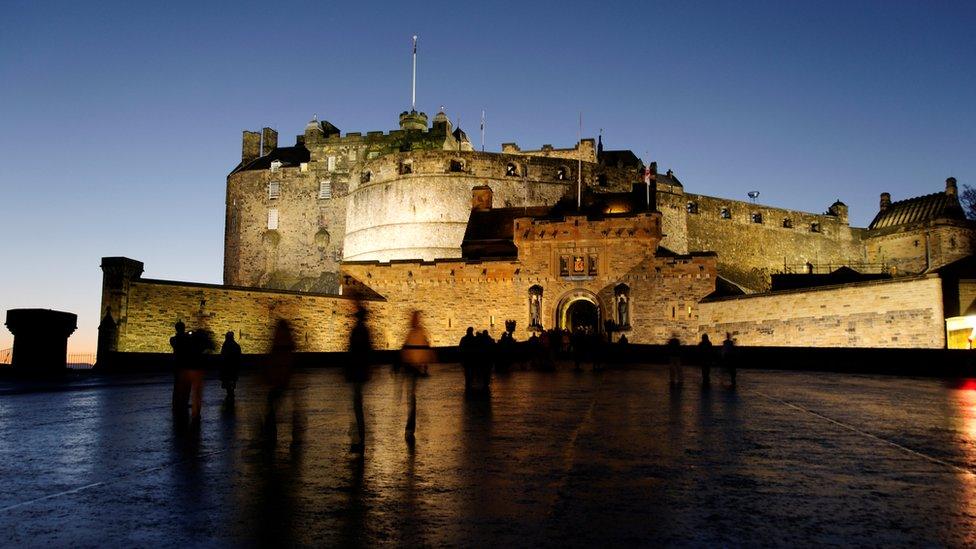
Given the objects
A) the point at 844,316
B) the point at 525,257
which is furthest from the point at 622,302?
the point at 844,316

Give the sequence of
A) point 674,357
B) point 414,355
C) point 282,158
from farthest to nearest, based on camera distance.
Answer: point 282,158 → point 674,357 → point 414,355

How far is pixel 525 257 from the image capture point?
40844 mm

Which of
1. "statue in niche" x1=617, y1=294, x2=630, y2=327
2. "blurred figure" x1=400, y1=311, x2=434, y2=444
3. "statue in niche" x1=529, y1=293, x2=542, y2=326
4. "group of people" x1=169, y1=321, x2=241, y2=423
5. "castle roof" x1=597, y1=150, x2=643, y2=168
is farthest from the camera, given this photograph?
"castle roof" x1=597, y1=150, x2=643, y2=168

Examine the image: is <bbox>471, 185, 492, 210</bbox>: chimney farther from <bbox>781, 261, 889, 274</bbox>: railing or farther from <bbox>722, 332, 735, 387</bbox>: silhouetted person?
<bbox>722, 332, 735, 387</bbox>: silhouetted person

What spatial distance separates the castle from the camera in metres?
31.2

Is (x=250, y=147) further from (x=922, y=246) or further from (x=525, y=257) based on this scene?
(x=922, y=246)

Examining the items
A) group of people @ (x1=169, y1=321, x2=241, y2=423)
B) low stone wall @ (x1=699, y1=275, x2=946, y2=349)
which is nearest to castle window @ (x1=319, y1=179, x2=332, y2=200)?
low stone wall @ (x1=699, y1=275, x2=946, y2=349)

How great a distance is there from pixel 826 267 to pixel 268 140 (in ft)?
→ 161

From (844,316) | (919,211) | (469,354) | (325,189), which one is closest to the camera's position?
(469,354)

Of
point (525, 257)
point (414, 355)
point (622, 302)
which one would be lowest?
point (414, 355)

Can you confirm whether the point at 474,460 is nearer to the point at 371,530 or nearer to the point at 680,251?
the point at 371,530

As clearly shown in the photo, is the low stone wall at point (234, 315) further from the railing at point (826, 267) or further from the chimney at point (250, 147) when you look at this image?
the railing at point (826, 267)

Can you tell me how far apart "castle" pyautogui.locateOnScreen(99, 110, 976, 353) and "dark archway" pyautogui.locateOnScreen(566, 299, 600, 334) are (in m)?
0.08

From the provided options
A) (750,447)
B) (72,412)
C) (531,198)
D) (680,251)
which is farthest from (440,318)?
(750,447)
